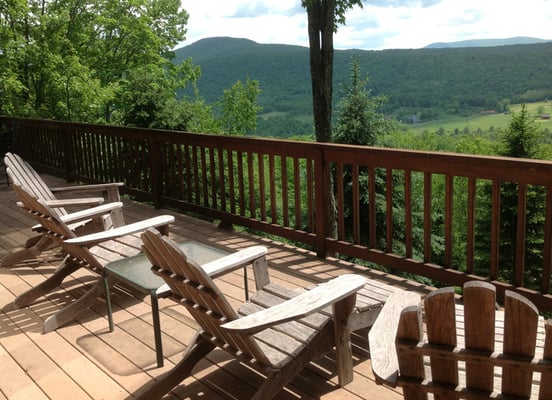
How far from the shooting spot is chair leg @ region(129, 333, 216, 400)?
2412mm

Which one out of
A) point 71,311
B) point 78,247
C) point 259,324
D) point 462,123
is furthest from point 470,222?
point 462,123

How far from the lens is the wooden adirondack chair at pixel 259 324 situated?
6.73 feet

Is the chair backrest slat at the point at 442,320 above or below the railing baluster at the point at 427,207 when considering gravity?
above

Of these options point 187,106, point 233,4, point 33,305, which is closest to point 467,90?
point 233,4

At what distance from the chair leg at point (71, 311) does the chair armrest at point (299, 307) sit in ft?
5.51

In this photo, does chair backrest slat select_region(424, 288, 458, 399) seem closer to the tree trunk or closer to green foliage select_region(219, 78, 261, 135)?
the tree trunk

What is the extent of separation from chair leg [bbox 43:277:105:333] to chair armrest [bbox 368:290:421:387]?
2.03 metres

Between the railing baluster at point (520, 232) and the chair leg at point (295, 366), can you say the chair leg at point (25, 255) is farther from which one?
the railing baluster at point (520, 232)

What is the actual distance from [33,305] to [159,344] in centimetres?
147

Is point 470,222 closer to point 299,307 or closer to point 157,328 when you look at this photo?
point 299,307

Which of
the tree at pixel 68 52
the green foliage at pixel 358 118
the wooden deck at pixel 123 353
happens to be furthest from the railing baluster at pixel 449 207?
the tree at pixel 68 52

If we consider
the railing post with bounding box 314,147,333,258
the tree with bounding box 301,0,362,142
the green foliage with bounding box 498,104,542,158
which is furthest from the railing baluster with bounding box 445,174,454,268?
the green foliage with bounding box 498,104,542,158

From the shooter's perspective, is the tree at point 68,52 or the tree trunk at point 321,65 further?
the tree at point 68,52

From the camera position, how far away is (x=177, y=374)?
2.45 metres
